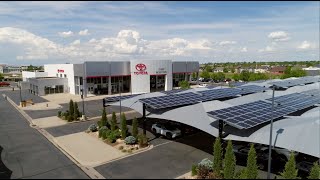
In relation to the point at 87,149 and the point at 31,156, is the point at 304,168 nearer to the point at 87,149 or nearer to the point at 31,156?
the point at 87,149

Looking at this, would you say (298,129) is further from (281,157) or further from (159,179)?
(159,179)

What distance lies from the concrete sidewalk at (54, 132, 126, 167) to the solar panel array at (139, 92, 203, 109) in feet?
21.1

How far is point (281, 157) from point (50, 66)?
244 feet

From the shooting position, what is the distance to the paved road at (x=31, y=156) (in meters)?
20.3

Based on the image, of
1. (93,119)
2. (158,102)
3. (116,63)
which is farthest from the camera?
(116,63)

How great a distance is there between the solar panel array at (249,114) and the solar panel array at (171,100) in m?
6.79

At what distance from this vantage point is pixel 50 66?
81.9 metres

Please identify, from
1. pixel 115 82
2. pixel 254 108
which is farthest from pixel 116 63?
pixel 254 108

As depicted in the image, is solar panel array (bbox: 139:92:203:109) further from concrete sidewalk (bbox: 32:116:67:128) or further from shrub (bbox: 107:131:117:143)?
concrete sidewalk (bbox: 32:116:67:128)

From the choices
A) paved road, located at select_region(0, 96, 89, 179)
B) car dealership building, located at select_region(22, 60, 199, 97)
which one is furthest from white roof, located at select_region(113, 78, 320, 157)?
car dealership building, located at select_region(22, 60, 199, 97)

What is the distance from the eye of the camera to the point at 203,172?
19.6 meters

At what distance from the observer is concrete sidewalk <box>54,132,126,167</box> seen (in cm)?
2342

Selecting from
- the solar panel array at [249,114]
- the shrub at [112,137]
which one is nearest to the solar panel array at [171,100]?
the shrub at [112,137]

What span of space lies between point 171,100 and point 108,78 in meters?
40.3
